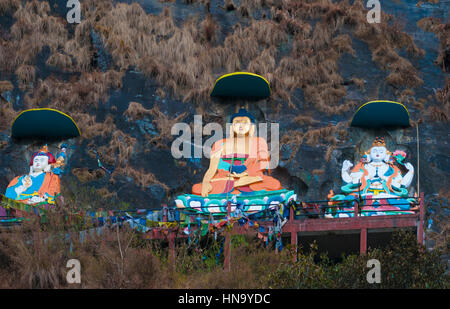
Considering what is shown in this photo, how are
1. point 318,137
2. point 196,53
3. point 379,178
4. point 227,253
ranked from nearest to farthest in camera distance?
point 227,253 → point 379,178 → point 318,137 → point 196,53

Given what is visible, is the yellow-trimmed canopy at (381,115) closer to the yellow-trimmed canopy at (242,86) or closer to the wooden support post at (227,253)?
the yellow-trimmed canopy at (242,86)

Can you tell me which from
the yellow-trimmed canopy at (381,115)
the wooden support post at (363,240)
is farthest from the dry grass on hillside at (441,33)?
the wooden support post at (363,240)

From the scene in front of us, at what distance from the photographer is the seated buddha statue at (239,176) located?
24.7 metres

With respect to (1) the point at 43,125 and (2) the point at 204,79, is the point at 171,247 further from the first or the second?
(2) the point at 204,79

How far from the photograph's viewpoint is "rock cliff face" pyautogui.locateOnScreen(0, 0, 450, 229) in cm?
2689

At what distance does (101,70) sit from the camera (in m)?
29.5

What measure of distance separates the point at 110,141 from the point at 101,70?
314 cm

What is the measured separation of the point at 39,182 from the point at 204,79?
6.65 meters

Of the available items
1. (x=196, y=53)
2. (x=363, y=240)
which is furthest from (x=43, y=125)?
(x=363, y=240)

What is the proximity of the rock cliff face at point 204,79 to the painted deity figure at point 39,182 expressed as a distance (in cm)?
49

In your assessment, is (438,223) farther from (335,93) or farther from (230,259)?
(230,259)

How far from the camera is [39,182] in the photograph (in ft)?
85.5

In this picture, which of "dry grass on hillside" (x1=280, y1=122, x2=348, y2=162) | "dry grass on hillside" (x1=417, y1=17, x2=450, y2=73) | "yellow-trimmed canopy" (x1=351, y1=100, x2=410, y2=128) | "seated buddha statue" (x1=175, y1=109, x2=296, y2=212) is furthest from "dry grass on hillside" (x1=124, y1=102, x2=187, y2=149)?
"dry grass on hillside" (x1=417, y1=17, x2=450, y2=73)

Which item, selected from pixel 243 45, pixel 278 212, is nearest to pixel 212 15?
pixel 243 45
